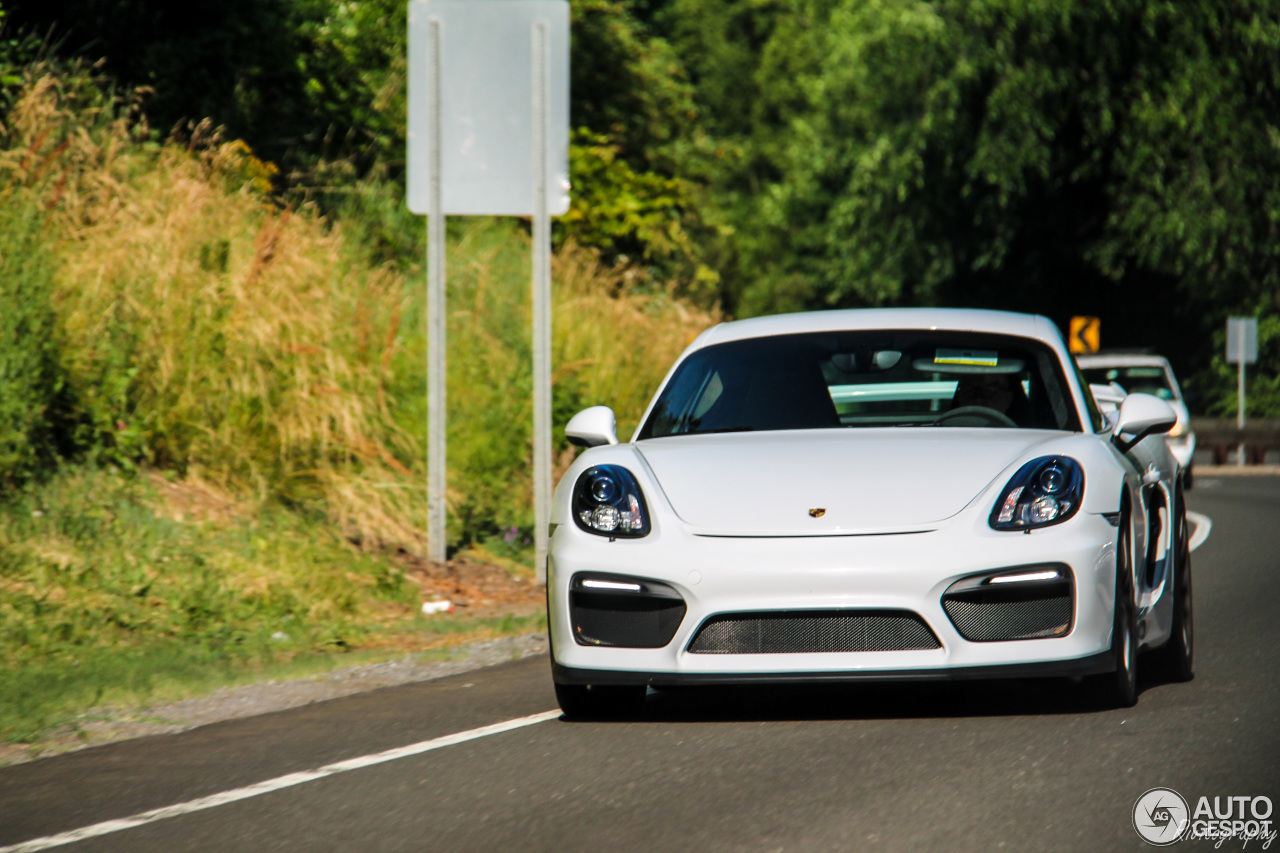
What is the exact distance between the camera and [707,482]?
6051 millimetres

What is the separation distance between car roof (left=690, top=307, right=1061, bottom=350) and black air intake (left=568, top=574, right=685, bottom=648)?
158 cm

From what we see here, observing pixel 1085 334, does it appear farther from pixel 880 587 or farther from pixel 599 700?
pixel 880 587

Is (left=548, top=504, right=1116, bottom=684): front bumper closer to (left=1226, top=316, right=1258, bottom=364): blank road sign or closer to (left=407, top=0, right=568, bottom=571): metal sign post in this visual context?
(left=407, top=0, right=568, bottom=571): metal sign post

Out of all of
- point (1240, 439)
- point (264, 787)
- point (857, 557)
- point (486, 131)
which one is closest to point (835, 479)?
point (857, 557)

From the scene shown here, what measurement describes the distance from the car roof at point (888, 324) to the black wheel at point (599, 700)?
1610 mm

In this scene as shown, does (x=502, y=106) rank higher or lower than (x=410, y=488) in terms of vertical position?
higher

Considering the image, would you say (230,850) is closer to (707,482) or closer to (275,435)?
(707,482)

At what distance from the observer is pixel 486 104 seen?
11.9m

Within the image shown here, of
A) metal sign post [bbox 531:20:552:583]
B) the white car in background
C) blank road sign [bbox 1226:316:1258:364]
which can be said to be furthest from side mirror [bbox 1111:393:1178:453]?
blank road sign [bbox 1226:316:1258:364]

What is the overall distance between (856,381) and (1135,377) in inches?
615

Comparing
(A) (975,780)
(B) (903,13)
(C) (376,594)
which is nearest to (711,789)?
(A) (975,780)

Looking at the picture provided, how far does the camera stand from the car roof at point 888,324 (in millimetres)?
7113

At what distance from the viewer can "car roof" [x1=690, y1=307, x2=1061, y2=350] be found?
711 centimetres

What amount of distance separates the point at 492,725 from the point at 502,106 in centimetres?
634
